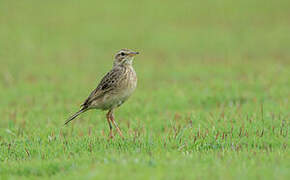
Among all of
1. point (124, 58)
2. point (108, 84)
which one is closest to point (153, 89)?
point (124, 58)

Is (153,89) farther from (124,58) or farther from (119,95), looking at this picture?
(119,95)

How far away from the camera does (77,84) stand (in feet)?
53.6

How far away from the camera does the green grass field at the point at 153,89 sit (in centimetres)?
671

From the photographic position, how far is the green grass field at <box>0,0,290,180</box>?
6715 mm

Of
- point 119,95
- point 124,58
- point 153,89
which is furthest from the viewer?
point 153,89

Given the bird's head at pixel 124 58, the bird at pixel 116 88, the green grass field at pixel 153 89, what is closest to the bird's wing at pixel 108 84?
the bird at pixel 116 88

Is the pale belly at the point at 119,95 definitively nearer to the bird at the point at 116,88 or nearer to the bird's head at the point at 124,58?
the bird at the point at 116,88

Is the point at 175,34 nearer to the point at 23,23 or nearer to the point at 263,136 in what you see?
the point at 23,23

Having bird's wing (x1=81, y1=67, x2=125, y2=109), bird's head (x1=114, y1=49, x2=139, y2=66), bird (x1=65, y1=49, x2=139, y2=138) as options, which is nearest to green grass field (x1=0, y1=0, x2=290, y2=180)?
bird (x1=65, y1=49, x2=139, y2=138)

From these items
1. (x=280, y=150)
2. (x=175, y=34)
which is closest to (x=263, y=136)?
(x=280, y=150)

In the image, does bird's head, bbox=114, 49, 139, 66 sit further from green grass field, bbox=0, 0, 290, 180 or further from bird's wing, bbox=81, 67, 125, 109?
green grass field, bbox=0, 0, 290, 180

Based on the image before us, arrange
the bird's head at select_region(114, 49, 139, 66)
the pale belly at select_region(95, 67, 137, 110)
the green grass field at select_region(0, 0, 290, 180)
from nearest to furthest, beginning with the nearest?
the green grass field at select_region(0, 0, 290, 180) < the pale belly at select_region(95, 67, 137, 110) < the bird's head at select_region(114, 49, 139, 66)

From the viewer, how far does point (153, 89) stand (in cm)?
1483

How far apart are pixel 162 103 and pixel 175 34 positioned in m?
14.3
